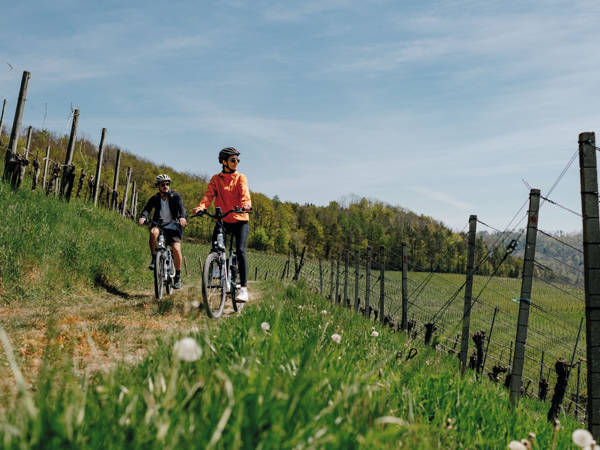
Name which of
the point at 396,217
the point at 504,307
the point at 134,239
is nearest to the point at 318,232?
the point at 504,307

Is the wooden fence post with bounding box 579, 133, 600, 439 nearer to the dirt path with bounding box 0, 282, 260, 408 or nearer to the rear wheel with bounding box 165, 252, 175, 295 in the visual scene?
the dirt path with bounding box 0, 282, 260, 408

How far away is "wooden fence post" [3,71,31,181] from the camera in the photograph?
9273 mm

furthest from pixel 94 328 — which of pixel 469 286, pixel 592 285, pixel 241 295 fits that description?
pixel 469 286

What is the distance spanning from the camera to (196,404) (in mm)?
1444

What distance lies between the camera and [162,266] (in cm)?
773

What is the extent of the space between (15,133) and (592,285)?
39.0ft

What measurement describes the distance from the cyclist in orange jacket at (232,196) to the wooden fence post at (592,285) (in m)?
4.25

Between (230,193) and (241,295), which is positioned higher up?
(230,193)

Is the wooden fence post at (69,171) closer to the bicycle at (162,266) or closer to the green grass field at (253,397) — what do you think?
the bicycle at (162,266)

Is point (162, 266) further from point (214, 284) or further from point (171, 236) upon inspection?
point (214, 284)

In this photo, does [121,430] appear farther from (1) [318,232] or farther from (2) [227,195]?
(1) [318,232]

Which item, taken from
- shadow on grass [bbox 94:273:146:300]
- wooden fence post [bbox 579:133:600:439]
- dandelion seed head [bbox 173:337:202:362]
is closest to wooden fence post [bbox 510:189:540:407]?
wooden fence post [bbox 579:133:600:439]

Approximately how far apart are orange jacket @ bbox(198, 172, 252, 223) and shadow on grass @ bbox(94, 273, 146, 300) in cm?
307

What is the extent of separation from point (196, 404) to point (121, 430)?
0.26 m
